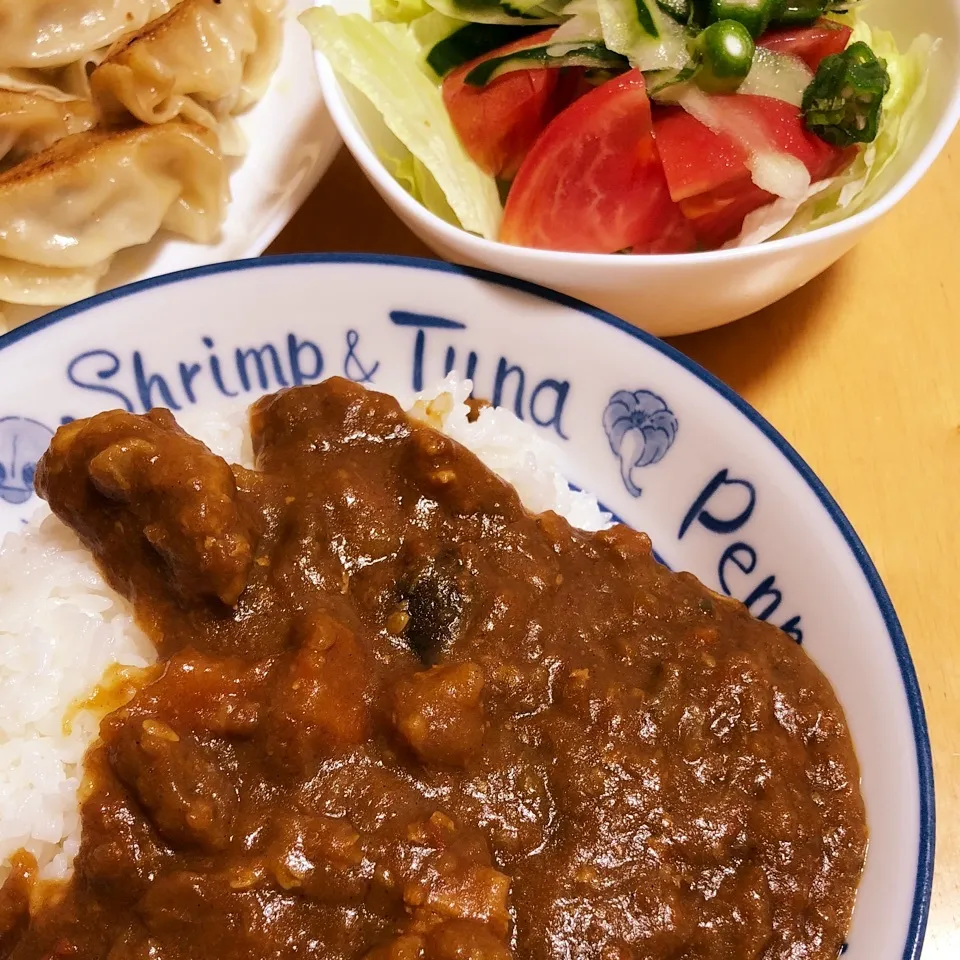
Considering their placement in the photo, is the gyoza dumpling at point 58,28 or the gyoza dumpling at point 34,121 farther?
the gyoza dumpling at point 58,28

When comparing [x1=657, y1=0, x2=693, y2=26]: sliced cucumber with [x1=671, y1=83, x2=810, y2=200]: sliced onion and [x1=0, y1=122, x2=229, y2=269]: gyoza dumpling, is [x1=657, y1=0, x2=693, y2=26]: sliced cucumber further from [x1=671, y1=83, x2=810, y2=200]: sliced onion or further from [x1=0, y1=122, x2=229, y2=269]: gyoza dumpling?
[x1=0, y1=122, x2=229, y2=269]: gyoza dumpling

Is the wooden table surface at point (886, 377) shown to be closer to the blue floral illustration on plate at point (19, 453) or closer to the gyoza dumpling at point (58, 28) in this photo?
the gyoza dumpling at point (58, 28)

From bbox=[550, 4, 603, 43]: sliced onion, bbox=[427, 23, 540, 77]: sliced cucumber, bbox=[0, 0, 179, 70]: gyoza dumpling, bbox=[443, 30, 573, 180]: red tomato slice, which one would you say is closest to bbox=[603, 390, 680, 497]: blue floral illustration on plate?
bbox=[443, 30, 573, 180]: red tomato slice

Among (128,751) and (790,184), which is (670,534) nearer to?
(790,184)

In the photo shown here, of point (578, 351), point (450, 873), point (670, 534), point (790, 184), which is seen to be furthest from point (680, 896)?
point (790, 184)

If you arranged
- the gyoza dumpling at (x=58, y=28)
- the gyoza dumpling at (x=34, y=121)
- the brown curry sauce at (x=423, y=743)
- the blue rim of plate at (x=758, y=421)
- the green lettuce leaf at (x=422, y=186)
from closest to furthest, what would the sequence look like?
1. the brown curry sauce at (x=423, y=743)
2. the blue rim of plate at (x=758, y=421)
3. the green lettuce leaf at (x=422, y=186)
4. the gyoza dumpling at (x=34, y=121)
5. the gyoza dumpling at (x=58, y=28)

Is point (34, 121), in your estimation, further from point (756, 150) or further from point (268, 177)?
point (756, 150)

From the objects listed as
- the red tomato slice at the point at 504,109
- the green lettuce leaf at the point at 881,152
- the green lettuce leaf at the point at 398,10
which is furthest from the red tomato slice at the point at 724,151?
the green lettuce leaf at the point at 398,10
